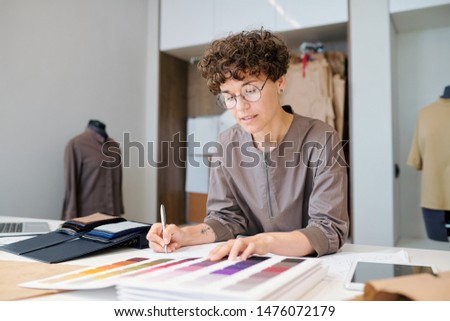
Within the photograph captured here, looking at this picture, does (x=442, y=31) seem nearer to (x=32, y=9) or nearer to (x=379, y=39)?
(x=379, y=39)

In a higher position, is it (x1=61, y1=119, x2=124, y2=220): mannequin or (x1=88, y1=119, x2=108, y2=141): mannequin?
(x1=88, y1=119, x2=108, y2=141): mannequin

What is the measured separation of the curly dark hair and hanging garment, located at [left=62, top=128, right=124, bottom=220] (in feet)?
5.70

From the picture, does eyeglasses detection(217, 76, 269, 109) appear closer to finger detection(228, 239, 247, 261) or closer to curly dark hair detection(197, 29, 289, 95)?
curly dark hair detection(197, 29, 289, 95)

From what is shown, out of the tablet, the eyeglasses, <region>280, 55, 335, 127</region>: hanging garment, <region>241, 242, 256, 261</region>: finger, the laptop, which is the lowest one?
the tablet

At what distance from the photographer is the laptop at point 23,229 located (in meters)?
1.39

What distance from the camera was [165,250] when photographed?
1106 millimetres

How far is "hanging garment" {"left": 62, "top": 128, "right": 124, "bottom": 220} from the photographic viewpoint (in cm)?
276

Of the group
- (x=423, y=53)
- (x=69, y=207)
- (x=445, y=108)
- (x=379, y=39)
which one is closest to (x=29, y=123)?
(x=69, y=207)

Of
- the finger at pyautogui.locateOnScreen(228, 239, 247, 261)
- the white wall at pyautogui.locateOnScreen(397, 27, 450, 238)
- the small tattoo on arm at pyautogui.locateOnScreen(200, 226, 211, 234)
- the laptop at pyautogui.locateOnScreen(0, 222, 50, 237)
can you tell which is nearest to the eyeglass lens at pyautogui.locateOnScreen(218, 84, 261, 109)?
the small tattoo on arm at pyautogui.locateOnScreen(200, 226, 211, 234)

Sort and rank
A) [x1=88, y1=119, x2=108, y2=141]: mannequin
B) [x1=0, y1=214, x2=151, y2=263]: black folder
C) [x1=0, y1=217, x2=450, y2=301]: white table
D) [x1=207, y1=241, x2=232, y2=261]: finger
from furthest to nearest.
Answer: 1. [x1=88, y1=119, x2=108, y2=141]: mannequin
2. [x1=0, y1=214, x2=151, y2=263]: black folder
3. [x1=207, y1=241, x2=232, y2=261]: finger
4. [x1=0, y1=217, x2=450, y2=301]: white table

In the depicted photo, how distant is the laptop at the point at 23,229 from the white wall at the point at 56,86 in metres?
1.15

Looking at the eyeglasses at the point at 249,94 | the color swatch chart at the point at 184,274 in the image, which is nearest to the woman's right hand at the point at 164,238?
the color swatch chart at the point at 184,274

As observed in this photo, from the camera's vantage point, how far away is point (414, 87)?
10.5ft

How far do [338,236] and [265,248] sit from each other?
28cm
